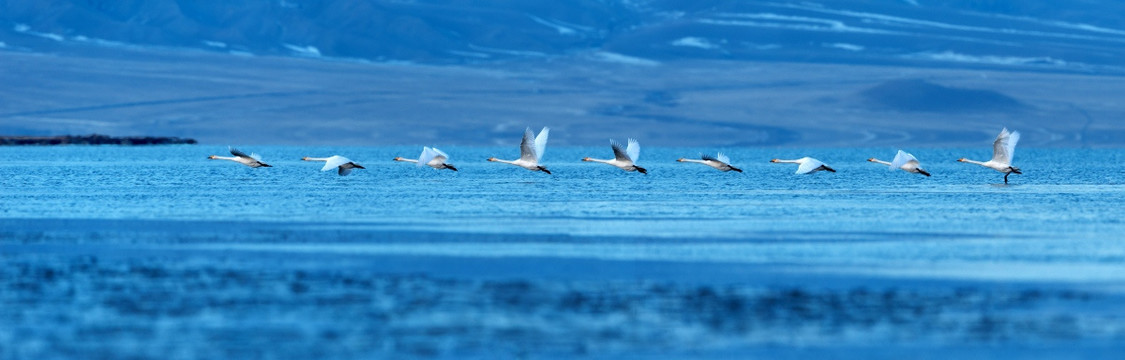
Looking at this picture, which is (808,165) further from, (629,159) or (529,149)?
(529,149)

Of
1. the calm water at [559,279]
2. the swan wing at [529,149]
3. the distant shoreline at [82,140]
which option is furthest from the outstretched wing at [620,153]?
the distant shoreline at [82,140]

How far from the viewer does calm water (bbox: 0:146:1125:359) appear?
57.7 feet

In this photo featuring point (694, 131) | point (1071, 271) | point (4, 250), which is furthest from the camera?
point (694, 131)

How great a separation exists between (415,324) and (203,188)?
32710mm

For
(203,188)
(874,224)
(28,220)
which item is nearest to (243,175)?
(203,188)

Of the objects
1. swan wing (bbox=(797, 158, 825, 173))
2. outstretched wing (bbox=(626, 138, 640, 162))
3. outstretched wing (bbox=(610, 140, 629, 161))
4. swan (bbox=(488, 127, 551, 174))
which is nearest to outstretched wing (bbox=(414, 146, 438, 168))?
swan (bbox=(488, 127, 551, 174))

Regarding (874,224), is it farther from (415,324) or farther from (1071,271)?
(415,324)

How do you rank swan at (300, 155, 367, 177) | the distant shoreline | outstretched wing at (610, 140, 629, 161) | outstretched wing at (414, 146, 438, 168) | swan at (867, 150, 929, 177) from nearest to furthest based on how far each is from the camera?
swan at (867, 150, 929, 177)
outstretched wing at (610, 140, 629, 161)
outstretched wing at (414, 146, 438, 168)
swan at (300, 155, 367, 177)
the distant shoreline

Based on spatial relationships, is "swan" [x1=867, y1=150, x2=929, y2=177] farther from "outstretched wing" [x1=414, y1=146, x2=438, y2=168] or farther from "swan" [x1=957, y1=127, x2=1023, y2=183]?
"outstretched wing" [x1=414, y1=146, x2=438, y2=168]

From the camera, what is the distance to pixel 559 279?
74.4 ft

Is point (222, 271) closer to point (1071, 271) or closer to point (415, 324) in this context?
point (415, 324)

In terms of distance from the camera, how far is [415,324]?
61.1ft

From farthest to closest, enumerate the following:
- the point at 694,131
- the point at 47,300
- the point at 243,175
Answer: the point at 694,131 → the point at 243,175 → the point at 47,300

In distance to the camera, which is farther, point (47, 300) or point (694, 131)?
point (694, 131)
